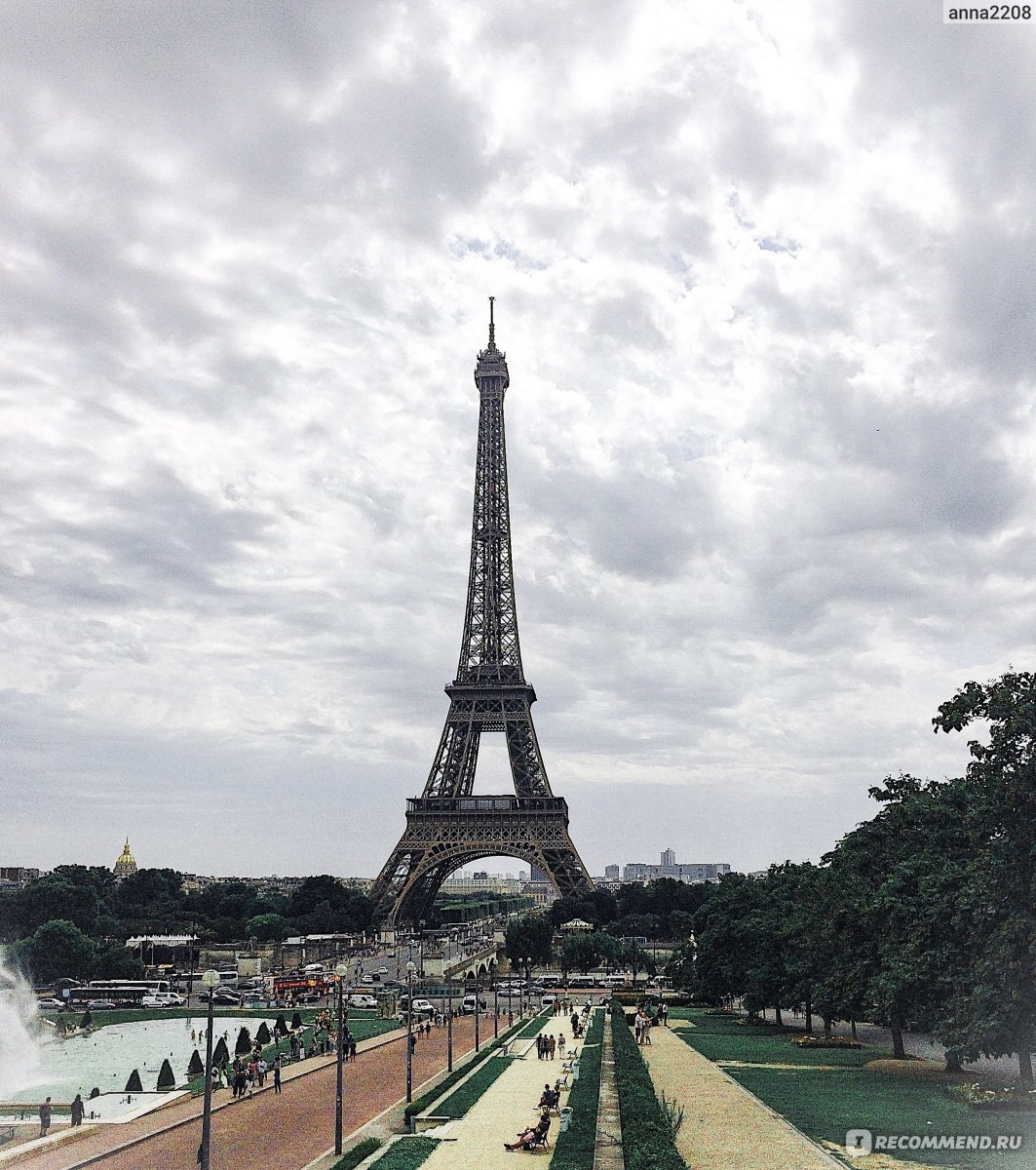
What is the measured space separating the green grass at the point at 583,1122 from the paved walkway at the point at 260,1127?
677cm

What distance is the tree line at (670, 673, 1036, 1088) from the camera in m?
31.4

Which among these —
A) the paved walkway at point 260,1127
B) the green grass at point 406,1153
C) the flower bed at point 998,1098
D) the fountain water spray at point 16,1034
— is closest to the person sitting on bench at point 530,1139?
the green grass at point 406,1153

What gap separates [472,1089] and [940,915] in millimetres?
18315

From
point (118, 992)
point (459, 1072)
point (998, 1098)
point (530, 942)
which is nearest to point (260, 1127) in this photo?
point (459, 1072)

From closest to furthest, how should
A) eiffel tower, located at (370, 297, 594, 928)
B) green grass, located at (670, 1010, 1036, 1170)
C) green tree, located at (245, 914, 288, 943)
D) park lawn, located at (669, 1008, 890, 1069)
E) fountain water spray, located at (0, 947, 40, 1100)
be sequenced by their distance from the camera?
green grass, located at (670, 1010, 1036, 1170)
park lawn, located at (669, 1008, 890, 1069)
fountain water spray, located at (0, 947, 40, 1100)
eiffel tower, located at (370, 297, 594, 928)
green tree, located at (245, 914, 288, 943)

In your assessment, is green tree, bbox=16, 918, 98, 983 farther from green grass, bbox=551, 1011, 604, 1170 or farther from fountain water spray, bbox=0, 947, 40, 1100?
green grass, bbox=551, 1011, 604, 1170

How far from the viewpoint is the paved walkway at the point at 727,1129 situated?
2591cm

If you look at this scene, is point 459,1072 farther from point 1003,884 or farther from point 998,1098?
point 1003,884

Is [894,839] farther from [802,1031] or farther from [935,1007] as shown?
[802,1031]

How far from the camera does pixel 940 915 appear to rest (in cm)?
3747

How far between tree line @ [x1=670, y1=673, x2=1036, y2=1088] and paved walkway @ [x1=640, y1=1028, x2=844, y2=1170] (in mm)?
6391

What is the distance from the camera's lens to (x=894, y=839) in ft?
168

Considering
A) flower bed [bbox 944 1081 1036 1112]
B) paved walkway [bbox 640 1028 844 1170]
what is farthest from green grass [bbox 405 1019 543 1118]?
flower bed [bbox 944 1081 1036 1112]

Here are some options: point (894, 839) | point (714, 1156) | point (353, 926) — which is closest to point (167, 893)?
point (353, 926)
